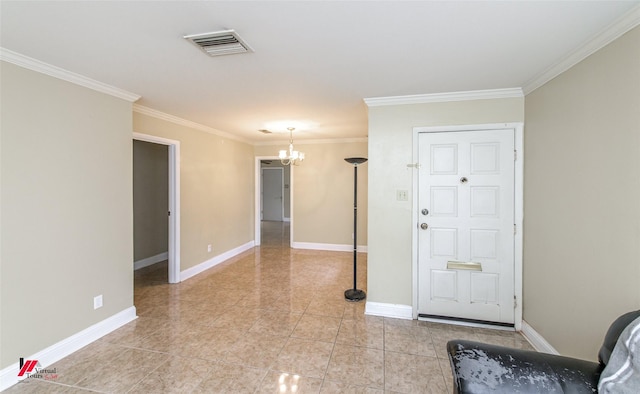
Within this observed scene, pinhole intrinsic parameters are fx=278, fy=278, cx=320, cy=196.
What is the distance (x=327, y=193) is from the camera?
5816 millimetres

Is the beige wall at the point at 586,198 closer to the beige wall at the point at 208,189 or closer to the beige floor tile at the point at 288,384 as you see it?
the beige floor tile at the point at 288,384

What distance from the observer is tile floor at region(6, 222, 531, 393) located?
193 cm

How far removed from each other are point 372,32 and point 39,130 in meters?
2.51

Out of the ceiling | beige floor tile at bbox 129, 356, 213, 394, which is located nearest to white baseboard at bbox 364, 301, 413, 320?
beige floor tile at bbox 129, 356, 213, 394

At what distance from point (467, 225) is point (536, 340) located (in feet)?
3.59

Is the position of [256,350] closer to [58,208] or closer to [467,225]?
[58,208]

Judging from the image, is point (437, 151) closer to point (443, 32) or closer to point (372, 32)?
point (443, 32)

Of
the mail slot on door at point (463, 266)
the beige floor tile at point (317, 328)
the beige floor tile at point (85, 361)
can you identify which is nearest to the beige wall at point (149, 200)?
the beige floor tile at point (85, 361)

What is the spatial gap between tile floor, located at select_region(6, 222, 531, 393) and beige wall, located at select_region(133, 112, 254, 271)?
2.70 feet

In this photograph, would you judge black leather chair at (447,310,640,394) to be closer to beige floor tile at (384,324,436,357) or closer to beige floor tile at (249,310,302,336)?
beige floor tile at (384,324,436,357)

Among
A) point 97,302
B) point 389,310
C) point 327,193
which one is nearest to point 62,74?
point 97,302

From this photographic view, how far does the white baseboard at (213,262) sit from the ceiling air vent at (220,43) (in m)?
3.24

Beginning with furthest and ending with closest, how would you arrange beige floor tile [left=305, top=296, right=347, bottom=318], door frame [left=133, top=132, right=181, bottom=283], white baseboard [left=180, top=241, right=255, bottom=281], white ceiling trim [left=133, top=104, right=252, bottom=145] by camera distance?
white baseboard [left=180, top=241, right=255, bottom=281] < door frame [left=133, top=132, right=181, bottom=283] < white ceiling trim [left=133, top=104, right=252, bottom=145] < beige floor tile [left=305, top=296, right=347, bottom=318]

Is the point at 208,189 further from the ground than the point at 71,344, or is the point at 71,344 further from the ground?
the point at 208,189
